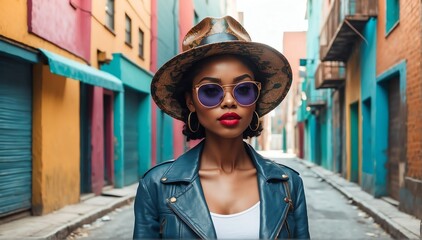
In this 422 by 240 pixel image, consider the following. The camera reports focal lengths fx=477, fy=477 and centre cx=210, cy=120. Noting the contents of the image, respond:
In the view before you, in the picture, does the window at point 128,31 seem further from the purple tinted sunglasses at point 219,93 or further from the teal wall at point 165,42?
the purple tinted sunglasses at point 219,93

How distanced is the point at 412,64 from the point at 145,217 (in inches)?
301

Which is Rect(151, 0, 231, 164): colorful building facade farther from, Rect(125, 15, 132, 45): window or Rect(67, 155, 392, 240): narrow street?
Rect(67, 155, 392, 240): narrow street

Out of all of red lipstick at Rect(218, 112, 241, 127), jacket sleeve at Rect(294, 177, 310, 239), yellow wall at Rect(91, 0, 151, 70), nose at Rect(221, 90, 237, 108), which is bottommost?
jacket sleeve at Rect(294, 177, 310, 239)

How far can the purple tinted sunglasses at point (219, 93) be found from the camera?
1.80 meters

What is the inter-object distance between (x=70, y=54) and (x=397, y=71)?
20.4 ft

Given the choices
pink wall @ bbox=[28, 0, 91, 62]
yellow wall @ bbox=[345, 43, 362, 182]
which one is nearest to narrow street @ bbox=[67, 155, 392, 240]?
pink wall @ bbox=[28, 0, 91, 62]

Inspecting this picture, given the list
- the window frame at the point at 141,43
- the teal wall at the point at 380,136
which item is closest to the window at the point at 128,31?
the window frame at the point at 141,43

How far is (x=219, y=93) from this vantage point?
1806mm

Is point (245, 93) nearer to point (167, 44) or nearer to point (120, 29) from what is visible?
point (120, 29)

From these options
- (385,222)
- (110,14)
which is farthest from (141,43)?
(385,222)

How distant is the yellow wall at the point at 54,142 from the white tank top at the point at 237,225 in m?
6.61

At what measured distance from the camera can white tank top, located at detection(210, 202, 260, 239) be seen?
174 cm

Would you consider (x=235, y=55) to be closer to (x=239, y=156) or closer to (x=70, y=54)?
(x=239, y=156)

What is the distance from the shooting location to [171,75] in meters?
1.94
